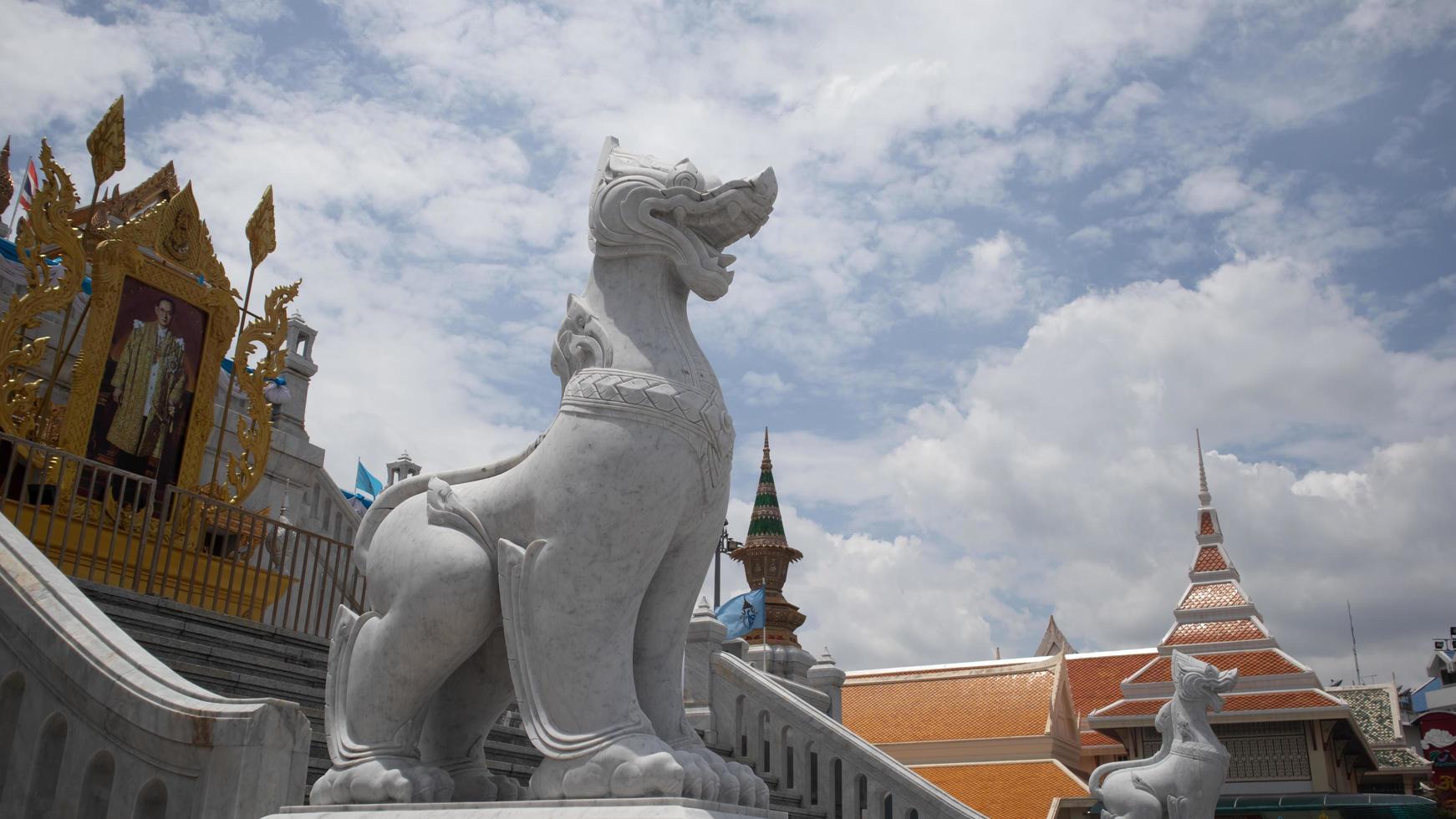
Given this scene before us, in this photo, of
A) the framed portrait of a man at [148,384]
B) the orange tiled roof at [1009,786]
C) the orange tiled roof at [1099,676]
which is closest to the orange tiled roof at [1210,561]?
the orange tiled roof at [1099,676]

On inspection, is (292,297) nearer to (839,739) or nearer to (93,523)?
(93,523)

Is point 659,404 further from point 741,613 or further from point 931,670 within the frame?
point 931,670

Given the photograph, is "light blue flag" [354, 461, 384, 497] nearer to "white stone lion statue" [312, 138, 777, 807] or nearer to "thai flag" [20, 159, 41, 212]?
"thai flag" [20, 159, 41, 212]

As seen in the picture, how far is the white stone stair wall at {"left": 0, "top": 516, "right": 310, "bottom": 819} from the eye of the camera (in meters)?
3.68

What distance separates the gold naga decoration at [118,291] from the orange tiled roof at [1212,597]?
532 inches

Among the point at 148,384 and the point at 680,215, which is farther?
the point at 148,384

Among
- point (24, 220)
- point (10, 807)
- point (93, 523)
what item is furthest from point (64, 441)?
point (10, 807)

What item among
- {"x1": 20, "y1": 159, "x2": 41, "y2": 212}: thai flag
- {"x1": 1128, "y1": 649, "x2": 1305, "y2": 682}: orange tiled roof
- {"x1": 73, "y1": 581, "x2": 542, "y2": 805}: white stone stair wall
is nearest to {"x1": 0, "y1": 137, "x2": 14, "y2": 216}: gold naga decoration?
{"x1": 20, "y1": 159, "x2": 41, "y2": 212}: thai flag

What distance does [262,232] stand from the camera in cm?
1073

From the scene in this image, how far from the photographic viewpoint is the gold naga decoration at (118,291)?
923 centimetres

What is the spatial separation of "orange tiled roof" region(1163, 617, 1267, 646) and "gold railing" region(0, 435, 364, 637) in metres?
12.2

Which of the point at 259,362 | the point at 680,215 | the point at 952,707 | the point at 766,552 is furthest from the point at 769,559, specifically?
the point at 680,215

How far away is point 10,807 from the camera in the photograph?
4047mm

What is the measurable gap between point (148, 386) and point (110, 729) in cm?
697
